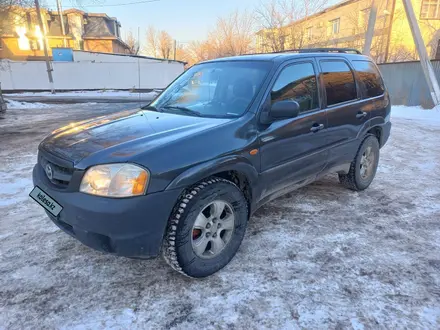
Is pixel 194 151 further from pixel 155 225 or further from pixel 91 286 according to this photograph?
pixel 91 286

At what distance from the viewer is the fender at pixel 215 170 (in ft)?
7.25

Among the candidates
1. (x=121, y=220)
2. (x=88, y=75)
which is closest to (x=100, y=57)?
(x=88, y=75)

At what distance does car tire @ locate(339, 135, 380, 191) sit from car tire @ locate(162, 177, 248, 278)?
211 centimetres

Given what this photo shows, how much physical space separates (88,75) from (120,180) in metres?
28.4

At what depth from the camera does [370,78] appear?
4.26 m

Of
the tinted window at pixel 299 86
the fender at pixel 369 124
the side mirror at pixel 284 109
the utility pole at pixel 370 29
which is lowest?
the fender at pixel 369 124

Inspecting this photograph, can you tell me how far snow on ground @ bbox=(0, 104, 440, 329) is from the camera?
2.14m

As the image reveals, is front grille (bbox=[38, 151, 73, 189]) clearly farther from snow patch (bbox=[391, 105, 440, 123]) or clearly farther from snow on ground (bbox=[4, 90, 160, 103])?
snow on ground (bbox=[4, 90, 160, 103])

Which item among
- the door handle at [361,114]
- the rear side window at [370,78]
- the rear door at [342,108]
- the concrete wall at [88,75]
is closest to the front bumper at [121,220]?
A: the rear door at [342,108]

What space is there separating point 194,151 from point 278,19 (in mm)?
23968

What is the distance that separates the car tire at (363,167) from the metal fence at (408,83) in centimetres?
1108

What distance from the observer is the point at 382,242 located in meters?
3.09

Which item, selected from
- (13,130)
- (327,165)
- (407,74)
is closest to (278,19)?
(407,74)

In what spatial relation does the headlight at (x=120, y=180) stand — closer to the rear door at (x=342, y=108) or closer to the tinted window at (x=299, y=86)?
→ the tinted window at (x=299, y=86)
